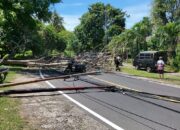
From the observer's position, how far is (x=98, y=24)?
99688 millimetres

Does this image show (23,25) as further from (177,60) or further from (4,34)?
(177,60)

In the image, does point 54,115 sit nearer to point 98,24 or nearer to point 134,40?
point 134,40

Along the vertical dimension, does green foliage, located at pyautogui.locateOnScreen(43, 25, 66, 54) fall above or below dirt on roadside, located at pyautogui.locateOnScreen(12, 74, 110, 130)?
above

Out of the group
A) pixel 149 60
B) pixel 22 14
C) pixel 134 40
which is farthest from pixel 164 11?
pixel 22 14

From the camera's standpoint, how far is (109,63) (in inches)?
1414

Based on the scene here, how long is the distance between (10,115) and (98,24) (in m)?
88.1

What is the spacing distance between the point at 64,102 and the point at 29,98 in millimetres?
1921

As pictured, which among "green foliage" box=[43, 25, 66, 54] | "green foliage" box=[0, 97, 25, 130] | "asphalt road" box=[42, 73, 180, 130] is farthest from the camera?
"green foliage" box=[43, 25, 66, 54]

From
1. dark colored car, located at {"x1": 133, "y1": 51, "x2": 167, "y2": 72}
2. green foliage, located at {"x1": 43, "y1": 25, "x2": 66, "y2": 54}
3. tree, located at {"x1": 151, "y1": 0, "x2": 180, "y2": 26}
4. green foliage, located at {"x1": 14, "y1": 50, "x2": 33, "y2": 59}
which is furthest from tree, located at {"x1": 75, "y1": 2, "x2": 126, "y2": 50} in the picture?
dark colored car, located at {"x1": 133, "y1": 51, "x2": 167, "y2": 72}

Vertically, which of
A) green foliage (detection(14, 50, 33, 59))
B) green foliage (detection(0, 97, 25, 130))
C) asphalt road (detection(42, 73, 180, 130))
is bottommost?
asphalt road (detection(42, 73, 180, 130))

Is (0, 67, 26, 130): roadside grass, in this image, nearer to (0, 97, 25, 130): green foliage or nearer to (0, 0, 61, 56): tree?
(0, 97, 25, 130): green foliage

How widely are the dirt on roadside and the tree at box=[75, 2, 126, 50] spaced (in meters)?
80.4

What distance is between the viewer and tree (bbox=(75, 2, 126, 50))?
9881 cm

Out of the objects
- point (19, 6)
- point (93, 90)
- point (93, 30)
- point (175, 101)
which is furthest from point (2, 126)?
point (93, 30)
